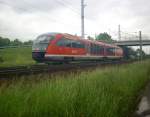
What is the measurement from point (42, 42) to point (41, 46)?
0.44m

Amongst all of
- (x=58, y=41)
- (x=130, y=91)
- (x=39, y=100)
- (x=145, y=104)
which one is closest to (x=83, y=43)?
(x=58, y=41)

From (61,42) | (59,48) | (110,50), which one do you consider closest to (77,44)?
(61,42)

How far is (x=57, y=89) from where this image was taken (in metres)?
5.14

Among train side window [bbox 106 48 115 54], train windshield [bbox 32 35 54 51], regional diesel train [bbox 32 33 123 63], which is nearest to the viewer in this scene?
regional diesel train [bbox 32 33 123 63]

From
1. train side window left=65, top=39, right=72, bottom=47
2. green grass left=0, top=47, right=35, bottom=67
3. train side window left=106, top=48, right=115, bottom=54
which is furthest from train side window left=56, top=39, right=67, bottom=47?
train side window left=106, top=48, right=115, bottom=54

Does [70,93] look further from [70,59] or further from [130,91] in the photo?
[70,59]

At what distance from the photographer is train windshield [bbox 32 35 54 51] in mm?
15758

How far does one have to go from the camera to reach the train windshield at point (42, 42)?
1576 centimetres

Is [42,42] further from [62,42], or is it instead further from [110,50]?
[110,50]

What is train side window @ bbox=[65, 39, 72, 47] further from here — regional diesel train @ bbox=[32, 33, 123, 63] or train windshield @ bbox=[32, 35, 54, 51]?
train windshield @ bbox=[32, 35, 54, 51]

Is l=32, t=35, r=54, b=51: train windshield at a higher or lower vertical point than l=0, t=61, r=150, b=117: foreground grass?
higher

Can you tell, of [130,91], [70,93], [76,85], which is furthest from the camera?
[130,91]

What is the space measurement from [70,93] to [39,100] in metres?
0.92

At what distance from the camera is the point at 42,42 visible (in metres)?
16.2
